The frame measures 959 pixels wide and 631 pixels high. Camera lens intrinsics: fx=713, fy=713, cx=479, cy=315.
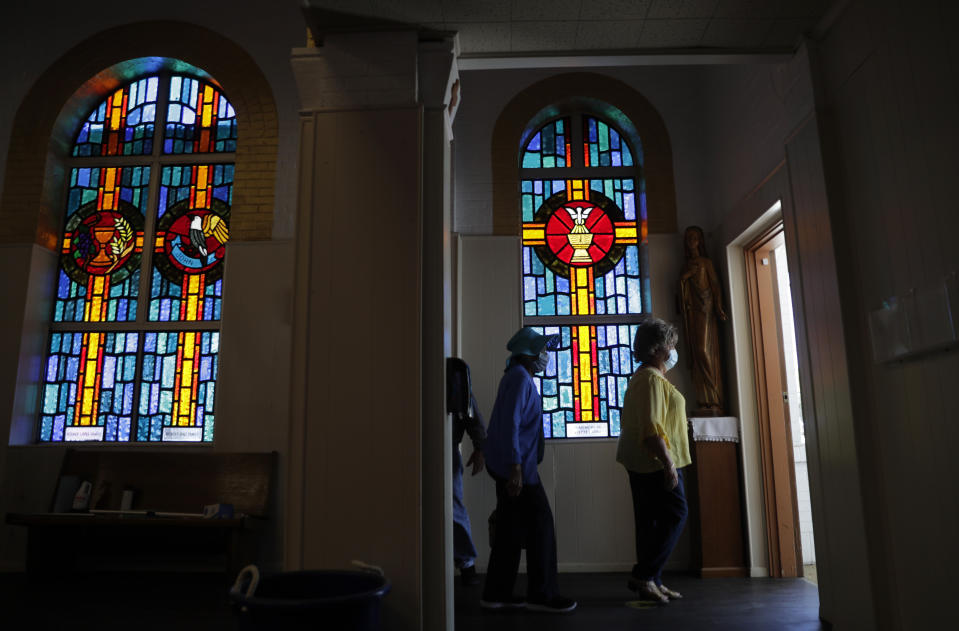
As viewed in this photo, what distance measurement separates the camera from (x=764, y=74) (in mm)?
4816

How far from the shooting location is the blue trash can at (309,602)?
2080mm

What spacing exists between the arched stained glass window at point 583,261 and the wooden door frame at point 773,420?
3.09ft

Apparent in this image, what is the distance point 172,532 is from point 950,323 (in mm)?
5244

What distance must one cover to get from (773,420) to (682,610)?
1.76 metres

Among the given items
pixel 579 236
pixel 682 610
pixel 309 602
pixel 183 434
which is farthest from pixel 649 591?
pixel 183 434

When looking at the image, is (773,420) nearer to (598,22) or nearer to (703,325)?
(703,325)

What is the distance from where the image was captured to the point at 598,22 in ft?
11.1

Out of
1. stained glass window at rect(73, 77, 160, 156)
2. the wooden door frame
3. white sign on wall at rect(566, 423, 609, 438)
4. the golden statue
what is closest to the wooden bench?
white sign on wall at rect(566, 423, 609, 438)

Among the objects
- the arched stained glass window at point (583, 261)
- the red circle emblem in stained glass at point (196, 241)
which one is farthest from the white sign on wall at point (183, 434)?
the arched stained glass window at point (583, 261)

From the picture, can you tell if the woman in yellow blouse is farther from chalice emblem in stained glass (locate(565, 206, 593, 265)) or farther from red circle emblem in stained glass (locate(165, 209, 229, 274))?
red circle emblem in stained glass (locate(165, 209, 229, 274))

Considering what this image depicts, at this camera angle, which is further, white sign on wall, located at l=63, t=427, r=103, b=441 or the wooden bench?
white sign on wall, located at l=63, t=427, r=103, b=441

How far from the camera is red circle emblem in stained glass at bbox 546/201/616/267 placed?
6148 mm

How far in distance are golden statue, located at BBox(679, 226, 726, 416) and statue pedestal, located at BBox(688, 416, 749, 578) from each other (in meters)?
0.19

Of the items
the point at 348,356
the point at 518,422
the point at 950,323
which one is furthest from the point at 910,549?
the point at 348,356
